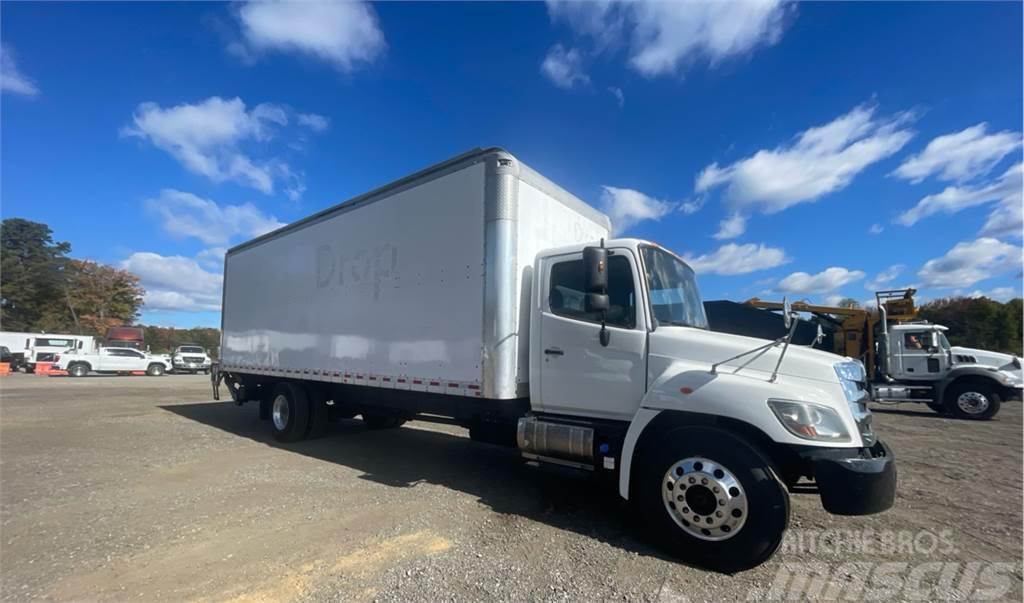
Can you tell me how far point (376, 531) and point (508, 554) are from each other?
1220mm

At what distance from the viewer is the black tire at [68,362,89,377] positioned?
25922 mm

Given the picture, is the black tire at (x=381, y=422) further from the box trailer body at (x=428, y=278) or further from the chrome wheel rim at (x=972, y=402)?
the chrome wheel rim at (x=972, y=402)

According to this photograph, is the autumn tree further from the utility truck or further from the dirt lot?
the utility truck

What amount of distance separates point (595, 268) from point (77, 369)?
3346 centimetres

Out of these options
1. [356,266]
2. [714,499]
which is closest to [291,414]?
[356,266]

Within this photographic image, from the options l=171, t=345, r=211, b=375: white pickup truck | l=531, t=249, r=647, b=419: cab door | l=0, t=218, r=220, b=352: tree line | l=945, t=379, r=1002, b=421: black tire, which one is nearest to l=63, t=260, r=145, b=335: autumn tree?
l=0, t=218, r=220, b=352: tree line

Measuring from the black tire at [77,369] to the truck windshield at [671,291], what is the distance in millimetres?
33520

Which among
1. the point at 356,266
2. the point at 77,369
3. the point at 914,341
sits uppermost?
the point at 356,266

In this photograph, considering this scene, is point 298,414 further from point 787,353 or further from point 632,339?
point 787,353

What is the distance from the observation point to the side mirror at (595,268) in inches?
159

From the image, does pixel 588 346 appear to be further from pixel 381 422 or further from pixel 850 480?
pixel 381 422

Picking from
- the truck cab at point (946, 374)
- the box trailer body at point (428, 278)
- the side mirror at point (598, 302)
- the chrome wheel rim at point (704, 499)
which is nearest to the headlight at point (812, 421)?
the chrome wheel rim at point (704, 499)

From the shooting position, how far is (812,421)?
3352mm

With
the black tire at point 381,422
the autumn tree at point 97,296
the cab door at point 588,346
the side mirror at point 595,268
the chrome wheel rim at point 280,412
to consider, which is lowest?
the black tire at point 381,422
